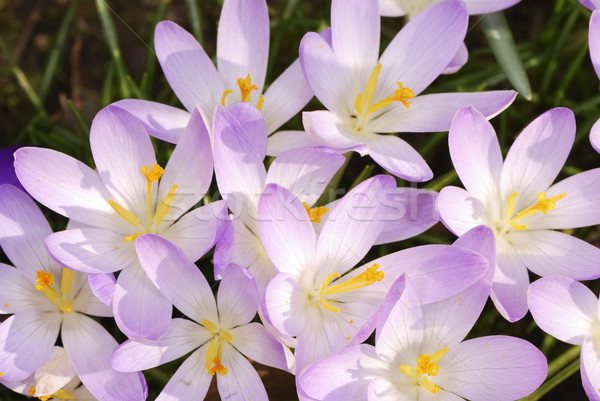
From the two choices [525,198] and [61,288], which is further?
[525,198]

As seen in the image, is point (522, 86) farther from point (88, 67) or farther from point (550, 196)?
point (88, 67)

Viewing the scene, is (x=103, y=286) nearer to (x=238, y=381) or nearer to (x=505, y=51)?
(x=238, y=381)

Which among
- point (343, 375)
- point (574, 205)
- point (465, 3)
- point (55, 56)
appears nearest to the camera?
point (343, 375)

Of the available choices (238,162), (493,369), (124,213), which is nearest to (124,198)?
(124,213)

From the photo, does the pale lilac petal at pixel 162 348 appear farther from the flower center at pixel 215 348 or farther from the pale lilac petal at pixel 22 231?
the pale lilac petal at pixel 22 231

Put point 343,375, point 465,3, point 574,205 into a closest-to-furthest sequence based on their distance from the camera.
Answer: point 343,375
point 574,205
point 465,3

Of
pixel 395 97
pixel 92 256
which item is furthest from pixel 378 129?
pixel 92 256

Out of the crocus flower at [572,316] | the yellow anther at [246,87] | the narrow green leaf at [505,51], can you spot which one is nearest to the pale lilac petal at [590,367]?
the crocus flower at [572,316]
